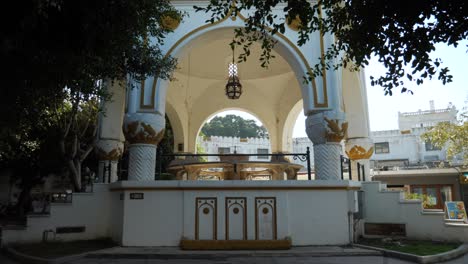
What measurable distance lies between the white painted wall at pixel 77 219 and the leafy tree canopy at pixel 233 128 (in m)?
38.6

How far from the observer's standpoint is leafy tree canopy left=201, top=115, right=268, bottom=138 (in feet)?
155

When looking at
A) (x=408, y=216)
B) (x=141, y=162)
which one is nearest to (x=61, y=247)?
(x=141, y=162)

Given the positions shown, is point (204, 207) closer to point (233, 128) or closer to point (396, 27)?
point (396, 27)

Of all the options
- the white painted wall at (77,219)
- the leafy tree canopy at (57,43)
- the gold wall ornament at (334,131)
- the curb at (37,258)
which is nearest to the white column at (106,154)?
the white painted wall at (77,219)

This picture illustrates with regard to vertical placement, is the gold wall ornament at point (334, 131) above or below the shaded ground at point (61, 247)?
above

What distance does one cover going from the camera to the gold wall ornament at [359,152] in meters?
10.5

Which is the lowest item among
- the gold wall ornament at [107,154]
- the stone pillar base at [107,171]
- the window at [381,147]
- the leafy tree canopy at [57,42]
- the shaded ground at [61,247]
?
the shaded ground at [61,247]

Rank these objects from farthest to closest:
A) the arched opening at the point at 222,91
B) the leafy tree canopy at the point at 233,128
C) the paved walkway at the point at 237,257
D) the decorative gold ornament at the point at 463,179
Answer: the leafy tree canopy at the point at 233,128 → the decorative gold ornament at the point at 463,179 → the arched opening at the point at 222,91 → the paved walkway at the point at 237,257

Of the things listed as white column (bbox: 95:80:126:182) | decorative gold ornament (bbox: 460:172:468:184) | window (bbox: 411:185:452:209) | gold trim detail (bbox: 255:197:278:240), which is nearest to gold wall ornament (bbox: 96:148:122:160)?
white column (bbox: 95:80:126:182)

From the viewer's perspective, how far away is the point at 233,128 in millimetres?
47594

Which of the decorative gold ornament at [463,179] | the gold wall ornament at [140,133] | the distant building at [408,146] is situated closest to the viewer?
the gold wall ornament at [140,133]

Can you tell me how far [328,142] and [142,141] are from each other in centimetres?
398

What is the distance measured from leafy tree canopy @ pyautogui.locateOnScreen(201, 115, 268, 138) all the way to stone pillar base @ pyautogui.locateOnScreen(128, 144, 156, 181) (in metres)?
38.5

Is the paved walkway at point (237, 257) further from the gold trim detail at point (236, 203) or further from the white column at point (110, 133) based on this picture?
the white column at point (110, 133)
